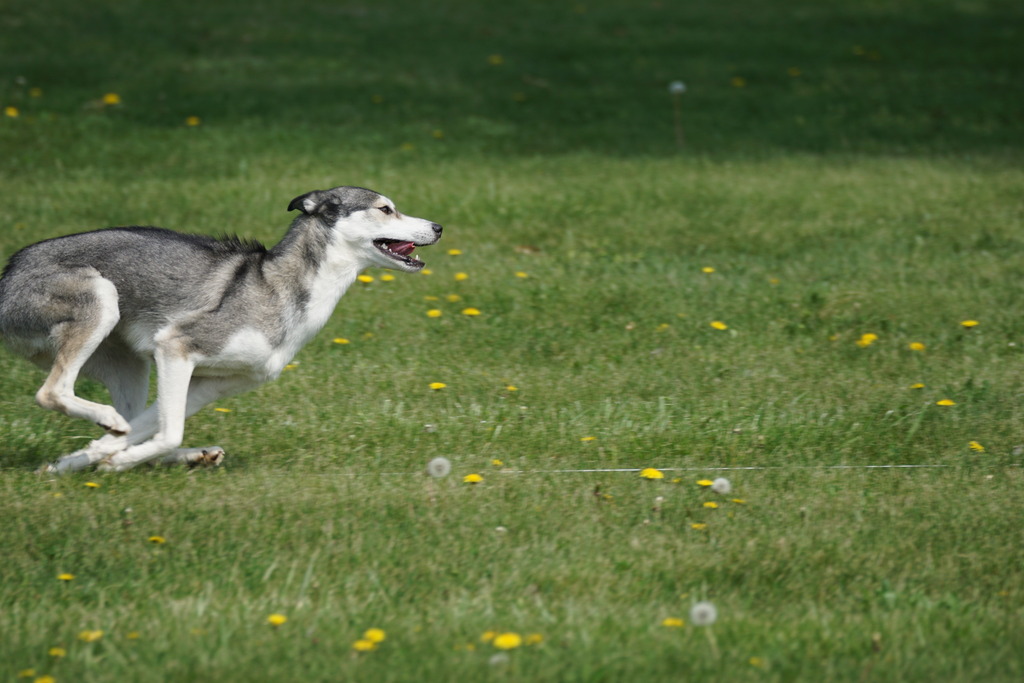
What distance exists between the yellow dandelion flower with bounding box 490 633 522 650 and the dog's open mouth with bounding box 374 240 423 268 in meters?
2.25

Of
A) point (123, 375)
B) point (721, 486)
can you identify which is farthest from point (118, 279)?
point (721, 486)

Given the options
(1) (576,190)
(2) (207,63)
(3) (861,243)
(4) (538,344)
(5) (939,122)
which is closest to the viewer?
(4) (538,344)

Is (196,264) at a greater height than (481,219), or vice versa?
(196,264)

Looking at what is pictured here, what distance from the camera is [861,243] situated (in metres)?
10.3

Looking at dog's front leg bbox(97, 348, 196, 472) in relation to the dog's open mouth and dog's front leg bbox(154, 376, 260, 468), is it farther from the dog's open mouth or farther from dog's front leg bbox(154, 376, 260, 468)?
the dog's open mouth

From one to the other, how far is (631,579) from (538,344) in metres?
3.72

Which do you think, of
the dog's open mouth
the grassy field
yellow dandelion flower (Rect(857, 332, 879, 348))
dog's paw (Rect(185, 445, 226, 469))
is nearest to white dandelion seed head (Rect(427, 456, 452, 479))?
the grassy field

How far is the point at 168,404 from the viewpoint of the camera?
556 centimetres

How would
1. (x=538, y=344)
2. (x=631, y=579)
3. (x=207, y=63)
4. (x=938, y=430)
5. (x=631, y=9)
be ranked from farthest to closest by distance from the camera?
(x=631, y=9), (x=207, y=63), (x=538, y=344), (x=938, y=430), (x=631, y=579)

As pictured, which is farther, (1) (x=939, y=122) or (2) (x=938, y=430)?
(1) (x=939, y=122)

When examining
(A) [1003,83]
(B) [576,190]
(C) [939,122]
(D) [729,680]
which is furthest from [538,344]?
(A) [1003,83]

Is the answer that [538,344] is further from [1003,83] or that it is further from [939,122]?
[1003,83]

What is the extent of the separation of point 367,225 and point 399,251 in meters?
0.22

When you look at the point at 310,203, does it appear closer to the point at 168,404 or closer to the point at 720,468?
the point at 168,404
